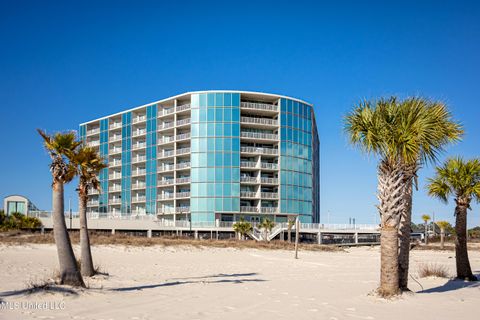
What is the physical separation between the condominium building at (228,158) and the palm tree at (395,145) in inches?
2396

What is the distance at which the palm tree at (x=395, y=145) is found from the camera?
44.0 feet

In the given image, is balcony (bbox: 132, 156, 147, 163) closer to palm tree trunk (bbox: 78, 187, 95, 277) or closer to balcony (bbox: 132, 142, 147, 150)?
balcony (bbox: 132, 142, 147, 150)

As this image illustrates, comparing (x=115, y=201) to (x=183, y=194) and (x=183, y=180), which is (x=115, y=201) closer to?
(x=183, y=194)

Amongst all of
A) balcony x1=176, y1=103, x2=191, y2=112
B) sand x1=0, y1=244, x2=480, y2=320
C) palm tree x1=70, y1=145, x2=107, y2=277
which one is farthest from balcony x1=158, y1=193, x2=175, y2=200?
palm tree x1=70, y1=145, x2=107, y2=277

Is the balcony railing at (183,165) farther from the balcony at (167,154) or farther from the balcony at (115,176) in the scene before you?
the balcony at (115,176)

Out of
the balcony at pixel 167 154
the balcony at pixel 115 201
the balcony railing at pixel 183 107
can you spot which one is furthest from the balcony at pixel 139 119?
the balcony at pixel 115 201

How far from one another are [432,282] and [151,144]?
68075mm

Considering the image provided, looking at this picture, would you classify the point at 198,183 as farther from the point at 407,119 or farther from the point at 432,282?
the point at 407,119

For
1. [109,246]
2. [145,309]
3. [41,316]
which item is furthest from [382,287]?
[109,246]

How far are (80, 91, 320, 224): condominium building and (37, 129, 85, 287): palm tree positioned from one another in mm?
59385

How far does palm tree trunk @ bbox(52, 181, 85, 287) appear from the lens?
44.3 ft

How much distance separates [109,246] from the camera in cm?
3397

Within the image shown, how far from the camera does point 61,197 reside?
14.2 meters

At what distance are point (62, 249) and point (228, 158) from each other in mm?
61164
